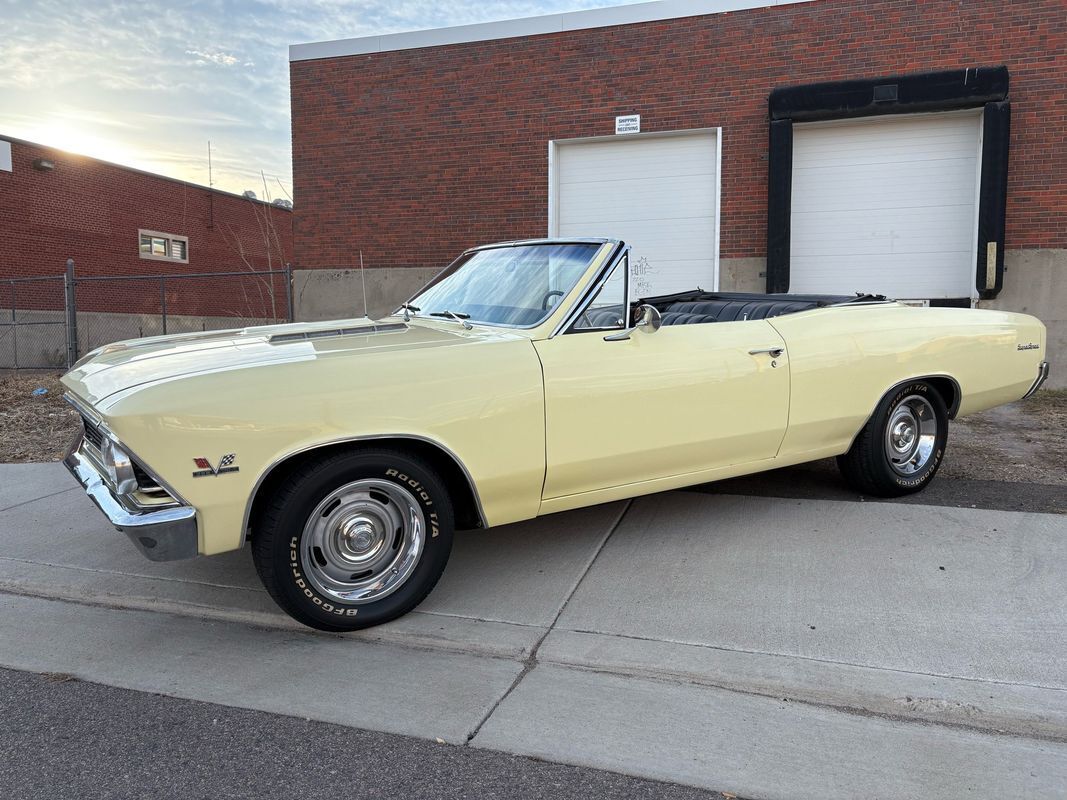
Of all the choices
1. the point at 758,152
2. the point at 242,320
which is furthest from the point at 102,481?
the point at 242,320

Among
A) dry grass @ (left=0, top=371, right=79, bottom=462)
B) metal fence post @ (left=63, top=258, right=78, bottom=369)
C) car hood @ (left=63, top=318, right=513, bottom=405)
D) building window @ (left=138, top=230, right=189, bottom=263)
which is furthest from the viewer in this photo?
building window @ (left=138, top=230, right=189, bottom=263)

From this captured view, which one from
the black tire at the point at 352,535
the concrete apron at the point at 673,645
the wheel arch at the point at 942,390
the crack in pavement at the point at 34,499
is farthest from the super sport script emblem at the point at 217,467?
the wheel arch at the point at 942,390

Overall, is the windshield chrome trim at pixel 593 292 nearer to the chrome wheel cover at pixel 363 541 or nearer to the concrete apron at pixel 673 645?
the chrome wheel cover at pixel 363 541

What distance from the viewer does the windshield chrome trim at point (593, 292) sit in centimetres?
376

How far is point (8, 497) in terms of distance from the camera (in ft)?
18.4

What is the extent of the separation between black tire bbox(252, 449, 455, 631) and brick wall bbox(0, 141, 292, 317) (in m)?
14.8

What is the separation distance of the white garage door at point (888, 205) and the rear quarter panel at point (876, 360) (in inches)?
230

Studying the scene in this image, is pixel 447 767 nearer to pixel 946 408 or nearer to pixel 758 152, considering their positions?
pixel 946 408

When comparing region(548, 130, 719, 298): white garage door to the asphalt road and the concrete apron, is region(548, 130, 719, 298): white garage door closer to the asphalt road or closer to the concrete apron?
the concrete apron

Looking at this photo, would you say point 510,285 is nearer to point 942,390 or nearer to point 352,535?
point 352,535

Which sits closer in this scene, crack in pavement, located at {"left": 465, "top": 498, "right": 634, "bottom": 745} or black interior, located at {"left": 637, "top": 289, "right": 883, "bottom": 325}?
crack in pavement, located at {"left": 465, "top": 498, "right": 634, "bottom": 745}

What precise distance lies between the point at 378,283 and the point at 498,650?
10.5m

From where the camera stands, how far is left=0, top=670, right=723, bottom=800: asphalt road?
236 centimetres

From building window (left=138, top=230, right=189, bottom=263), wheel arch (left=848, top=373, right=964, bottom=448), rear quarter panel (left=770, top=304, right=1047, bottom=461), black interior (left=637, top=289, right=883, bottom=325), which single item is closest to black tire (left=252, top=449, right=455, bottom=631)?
black interior (left=637, top=289, right=883, bottom=325)
